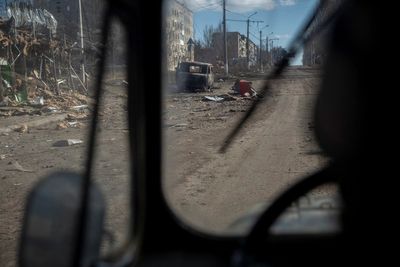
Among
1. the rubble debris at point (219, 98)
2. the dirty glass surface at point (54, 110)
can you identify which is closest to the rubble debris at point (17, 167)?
the dirty glass surface at point (54, 110)

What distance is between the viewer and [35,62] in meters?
28.5

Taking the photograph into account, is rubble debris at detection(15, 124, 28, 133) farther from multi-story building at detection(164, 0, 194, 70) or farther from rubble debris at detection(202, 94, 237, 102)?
multi-story building at detection(164, 0, 194, 70)

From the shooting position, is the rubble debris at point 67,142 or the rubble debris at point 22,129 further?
the rubble debris at point 22,129

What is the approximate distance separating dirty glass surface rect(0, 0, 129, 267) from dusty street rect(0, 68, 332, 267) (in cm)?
3

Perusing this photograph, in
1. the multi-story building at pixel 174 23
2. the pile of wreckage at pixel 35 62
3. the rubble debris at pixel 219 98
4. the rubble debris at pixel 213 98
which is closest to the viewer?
the multi-story building at pixel 174 23

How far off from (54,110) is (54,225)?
19.6 m

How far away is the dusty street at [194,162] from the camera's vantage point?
3.69m

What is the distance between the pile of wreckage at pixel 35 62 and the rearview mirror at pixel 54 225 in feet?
68.9

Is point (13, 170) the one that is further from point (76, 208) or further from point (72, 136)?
point (76, 208)

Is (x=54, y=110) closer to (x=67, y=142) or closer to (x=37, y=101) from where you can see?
(x=37, y=101)

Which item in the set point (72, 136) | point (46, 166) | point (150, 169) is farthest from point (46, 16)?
point (150, 169)

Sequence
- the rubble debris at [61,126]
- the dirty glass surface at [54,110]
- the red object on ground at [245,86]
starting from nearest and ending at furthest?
1. the dirty glass surface at [54,110]
2. the red object on ground at [245,86]
3. the rubble debris at [61,126]

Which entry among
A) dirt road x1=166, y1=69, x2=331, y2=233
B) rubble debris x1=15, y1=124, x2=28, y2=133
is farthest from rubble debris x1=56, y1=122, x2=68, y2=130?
dirt road x1=166, y1=69, x2=331, y2=233

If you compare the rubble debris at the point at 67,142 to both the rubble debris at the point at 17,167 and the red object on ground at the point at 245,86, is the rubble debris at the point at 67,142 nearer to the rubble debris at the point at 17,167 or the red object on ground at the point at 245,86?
the rubble debris at the point at 17,167
